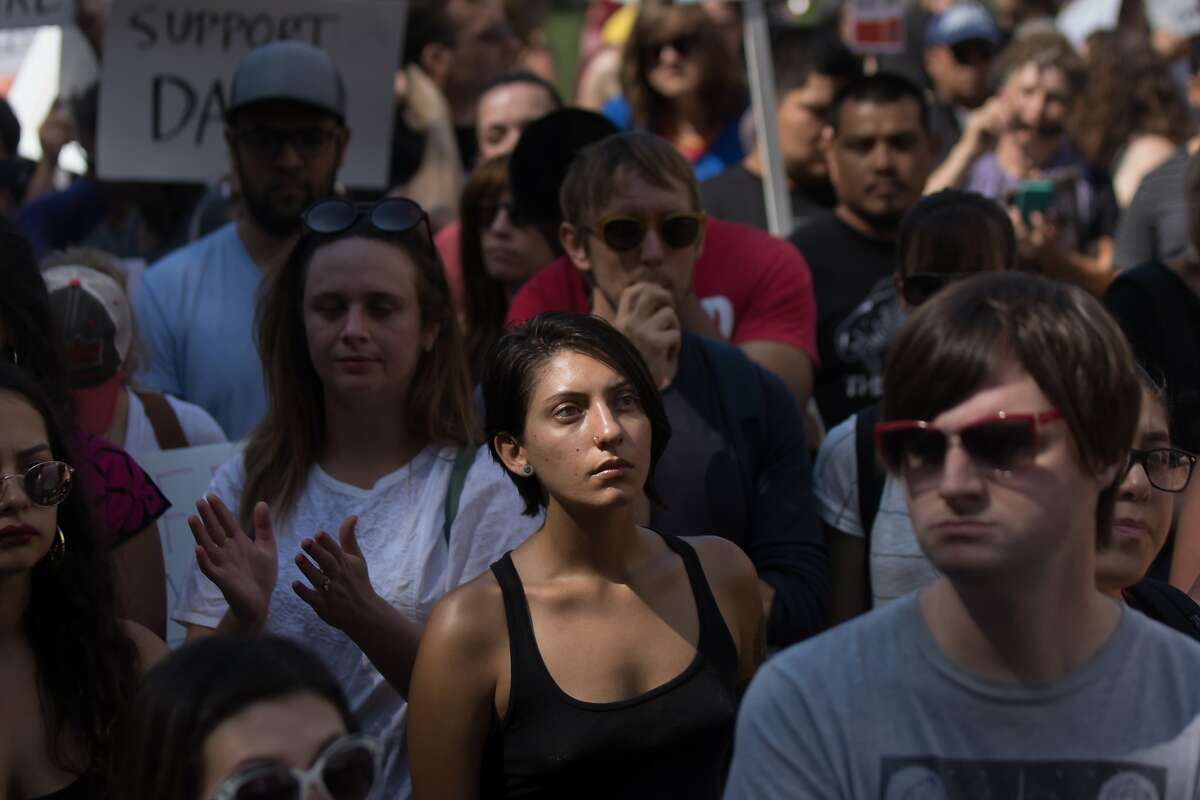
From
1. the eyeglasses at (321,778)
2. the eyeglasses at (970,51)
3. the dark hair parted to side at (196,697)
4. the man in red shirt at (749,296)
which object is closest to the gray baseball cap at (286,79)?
the man in red shirt at (749,296)

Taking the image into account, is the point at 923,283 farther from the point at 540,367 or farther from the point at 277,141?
the point at 277,141

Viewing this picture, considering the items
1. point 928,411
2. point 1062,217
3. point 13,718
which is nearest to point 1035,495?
point 928,411

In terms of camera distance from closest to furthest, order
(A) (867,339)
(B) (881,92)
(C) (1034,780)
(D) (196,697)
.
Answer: (C) (1034,780)
(D) (196,697)
(A) (867,339)
(B) (881,92)

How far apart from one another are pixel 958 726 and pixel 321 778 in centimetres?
77

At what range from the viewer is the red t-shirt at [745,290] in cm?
471

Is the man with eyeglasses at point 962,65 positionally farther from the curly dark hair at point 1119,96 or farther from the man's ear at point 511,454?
the man's ear at point 511,454

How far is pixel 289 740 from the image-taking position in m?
2.19

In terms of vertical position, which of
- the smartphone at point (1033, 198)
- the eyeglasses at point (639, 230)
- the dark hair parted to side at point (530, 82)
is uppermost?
the dark hair parted to side at point (530, 82)

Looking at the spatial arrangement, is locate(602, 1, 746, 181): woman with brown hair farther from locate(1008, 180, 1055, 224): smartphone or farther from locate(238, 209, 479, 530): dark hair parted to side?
locate(238, 209, 479, 530): dark hair parted to side

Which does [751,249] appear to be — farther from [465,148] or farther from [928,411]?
[465,148]

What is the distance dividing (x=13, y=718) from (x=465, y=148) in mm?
5294

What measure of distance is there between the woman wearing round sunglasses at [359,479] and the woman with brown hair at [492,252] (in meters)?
1.23

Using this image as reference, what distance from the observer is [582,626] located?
3107 mm

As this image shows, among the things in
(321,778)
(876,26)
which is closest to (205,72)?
(876,26)
